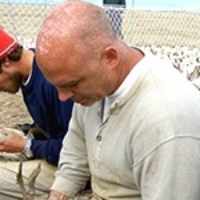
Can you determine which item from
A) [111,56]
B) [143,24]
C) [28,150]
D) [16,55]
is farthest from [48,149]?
[143,24]

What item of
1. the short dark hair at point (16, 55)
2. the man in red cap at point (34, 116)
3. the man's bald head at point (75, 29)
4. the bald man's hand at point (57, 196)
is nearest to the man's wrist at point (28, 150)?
the man in red cap at point (34, 116)

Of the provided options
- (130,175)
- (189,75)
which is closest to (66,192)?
(130,175)

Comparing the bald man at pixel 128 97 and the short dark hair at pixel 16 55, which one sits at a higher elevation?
the bald man at pixel 128 97

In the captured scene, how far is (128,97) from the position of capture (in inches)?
77.2

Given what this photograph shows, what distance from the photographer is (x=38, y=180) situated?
3.00 meters

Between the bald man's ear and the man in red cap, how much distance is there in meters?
0.89

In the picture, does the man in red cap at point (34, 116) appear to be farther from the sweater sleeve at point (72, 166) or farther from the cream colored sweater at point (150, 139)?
the cream colored sweater at point (150, 139)

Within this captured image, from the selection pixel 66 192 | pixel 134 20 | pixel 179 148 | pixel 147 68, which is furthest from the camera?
pixel 134 20

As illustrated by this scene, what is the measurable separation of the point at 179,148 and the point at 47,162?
1.31 m

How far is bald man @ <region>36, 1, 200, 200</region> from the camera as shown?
1824 mm

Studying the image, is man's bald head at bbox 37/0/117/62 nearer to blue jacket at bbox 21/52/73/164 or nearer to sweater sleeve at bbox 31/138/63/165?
blue jacket at bbox 21/52/73/164

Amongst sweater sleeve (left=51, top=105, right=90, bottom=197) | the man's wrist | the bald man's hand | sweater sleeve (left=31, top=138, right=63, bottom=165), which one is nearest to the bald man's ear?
sweater sleeve (left=51, top=105, right=90, bottom=197)

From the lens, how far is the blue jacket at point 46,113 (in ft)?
9.34

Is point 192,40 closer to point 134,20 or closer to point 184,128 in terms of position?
point 134,20
